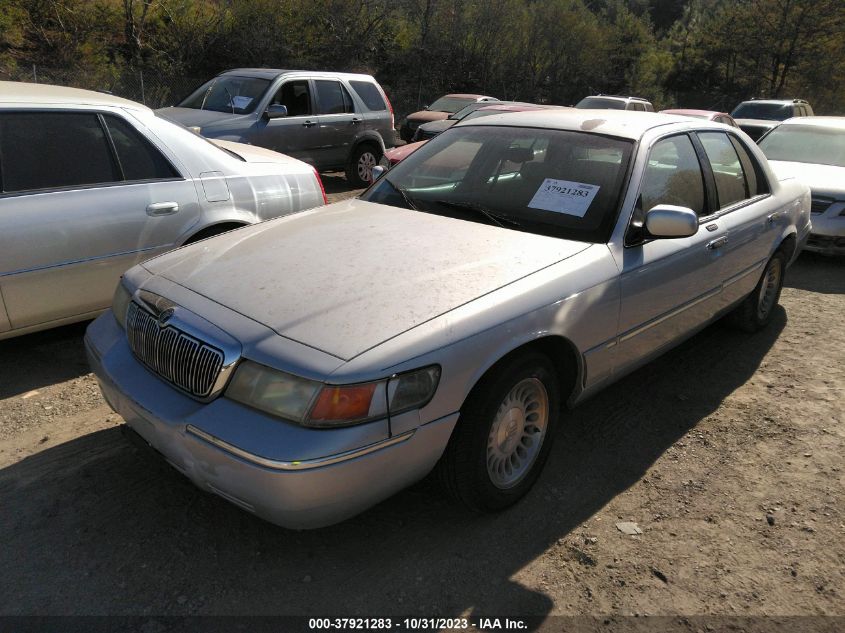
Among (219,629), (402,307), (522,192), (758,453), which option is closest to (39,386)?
(219,629)

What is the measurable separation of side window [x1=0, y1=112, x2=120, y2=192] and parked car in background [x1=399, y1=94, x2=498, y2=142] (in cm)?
1081

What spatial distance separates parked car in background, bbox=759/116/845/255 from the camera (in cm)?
770

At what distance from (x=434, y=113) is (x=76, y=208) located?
12877 mm

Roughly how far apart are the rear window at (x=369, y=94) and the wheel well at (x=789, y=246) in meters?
7.41

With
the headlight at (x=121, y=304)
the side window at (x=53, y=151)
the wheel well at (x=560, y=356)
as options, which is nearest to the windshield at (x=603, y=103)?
the side window at (x=53, y=151)

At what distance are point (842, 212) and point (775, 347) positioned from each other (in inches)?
137

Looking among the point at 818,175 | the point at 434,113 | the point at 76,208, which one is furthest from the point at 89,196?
the point at 434,113

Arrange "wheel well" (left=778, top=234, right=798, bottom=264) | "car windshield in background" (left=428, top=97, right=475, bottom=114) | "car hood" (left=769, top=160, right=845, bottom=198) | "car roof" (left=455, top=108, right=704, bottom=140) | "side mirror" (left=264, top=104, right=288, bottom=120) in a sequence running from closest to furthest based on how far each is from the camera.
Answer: "car roof" (left=455, top=108, right=704, bottom=140) → "wheel well" (left=778, top=234, right=798, bottom=264) → "car hood" (left=769, top=160, right=845, bottom=198) → "side mirror" (left=264, top=104, right=288, bottom=120) → "car windshield in background" (left=428, top=97, right=475, bottom=114)

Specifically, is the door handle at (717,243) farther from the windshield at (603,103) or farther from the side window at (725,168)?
the windshield at (603,103)

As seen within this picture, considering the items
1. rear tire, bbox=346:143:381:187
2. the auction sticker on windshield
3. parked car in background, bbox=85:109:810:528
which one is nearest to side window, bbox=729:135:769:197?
parked car in background, bbox=85:109:810:528

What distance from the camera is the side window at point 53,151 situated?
13.0 ft

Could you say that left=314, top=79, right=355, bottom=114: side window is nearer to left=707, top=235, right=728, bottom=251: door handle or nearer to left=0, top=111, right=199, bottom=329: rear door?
left=0, top=111, right=199, bottom=329: rear door

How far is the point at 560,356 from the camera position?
320 centimetres

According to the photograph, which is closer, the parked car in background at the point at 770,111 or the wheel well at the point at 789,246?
the wheel well at the point at 789,246
